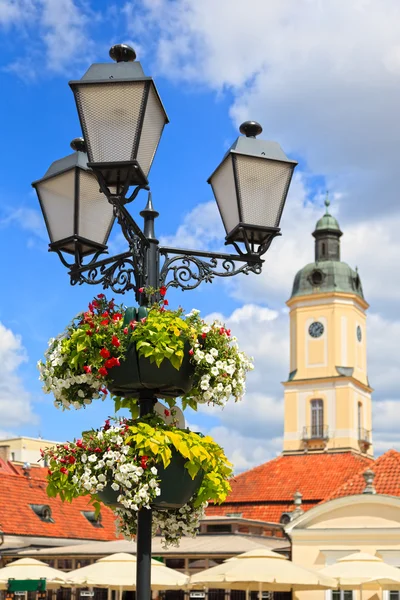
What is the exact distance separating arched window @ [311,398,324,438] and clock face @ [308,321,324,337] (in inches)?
169

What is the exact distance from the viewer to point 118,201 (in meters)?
4.90

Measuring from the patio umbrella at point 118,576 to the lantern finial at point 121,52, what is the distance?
17.1 meters

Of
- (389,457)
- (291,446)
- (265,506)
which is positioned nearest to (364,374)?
(291,446)

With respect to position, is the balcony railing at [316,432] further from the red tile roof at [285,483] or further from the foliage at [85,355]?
the foliage at [85,355]

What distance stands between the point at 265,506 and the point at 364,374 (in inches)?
799

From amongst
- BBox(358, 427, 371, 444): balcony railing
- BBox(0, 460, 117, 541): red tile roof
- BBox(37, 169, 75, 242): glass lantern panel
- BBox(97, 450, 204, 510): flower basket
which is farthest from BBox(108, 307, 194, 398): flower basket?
BBox(358, 427, 371, 444): balcony railing

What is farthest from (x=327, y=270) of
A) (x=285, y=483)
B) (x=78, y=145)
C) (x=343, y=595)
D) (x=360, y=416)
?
(x=78, y=145)

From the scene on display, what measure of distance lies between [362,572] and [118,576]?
A: 5.33 m

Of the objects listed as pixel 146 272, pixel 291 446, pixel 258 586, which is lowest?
pixel 258 586

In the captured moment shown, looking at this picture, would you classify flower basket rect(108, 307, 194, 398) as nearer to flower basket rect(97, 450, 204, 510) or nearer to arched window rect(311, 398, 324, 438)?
flower basket rect(97, 450, 204, 510)

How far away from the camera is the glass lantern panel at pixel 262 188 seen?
571cm

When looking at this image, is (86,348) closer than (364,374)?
Yes

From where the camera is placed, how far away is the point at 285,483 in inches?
1955

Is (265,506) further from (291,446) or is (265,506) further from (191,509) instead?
(191,509)
